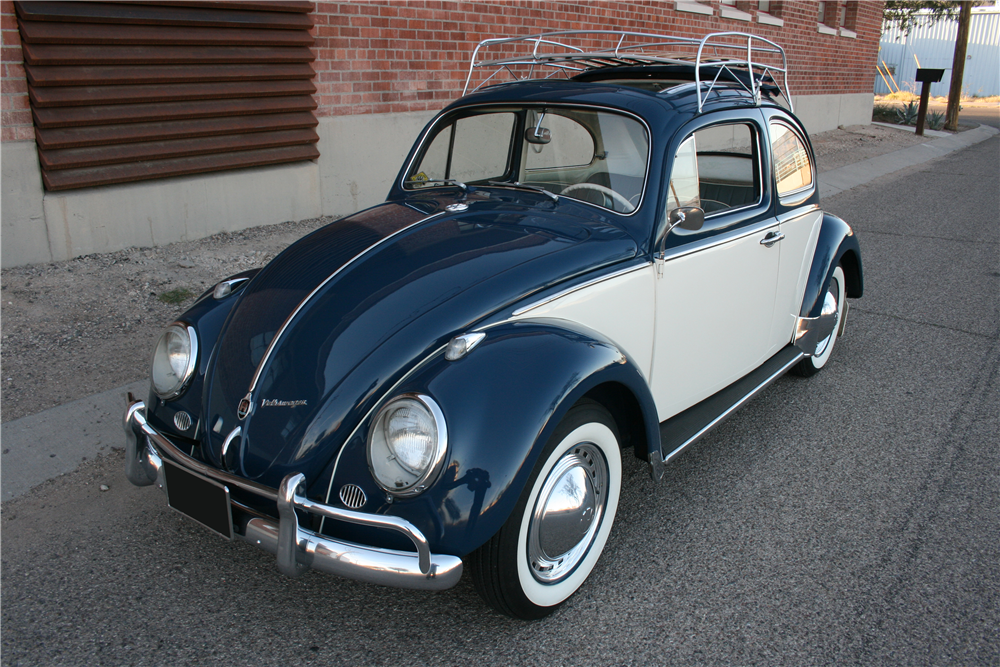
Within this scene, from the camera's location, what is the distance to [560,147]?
10.8 ft

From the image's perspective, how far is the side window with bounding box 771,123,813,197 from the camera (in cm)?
379

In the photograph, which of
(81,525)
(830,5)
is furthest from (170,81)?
(830,5)

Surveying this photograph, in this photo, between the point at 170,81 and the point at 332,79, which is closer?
the point at 170,81

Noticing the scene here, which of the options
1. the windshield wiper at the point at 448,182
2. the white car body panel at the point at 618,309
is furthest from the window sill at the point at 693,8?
the white car body panel at the point at 618,309

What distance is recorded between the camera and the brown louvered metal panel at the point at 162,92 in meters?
4.96

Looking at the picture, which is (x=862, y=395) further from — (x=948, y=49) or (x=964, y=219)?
(x=948, y=49)

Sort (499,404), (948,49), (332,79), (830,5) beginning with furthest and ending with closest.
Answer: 1. (948,49)
2. (830,5)
3. (332,79)
4. (499,404)

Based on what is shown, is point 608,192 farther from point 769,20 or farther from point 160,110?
point 769,20

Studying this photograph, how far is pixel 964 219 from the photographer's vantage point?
8805mm

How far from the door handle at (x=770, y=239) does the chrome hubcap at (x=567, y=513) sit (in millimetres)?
1576

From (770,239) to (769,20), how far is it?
39.9ft

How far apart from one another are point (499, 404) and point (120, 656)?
139cm

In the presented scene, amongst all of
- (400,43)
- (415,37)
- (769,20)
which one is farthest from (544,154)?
(769,20)

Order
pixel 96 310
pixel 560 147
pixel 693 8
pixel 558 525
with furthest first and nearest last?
1. pixel 693 8
2. pixel 96 310
3. pixel 560 147
4. pixel 558 525
